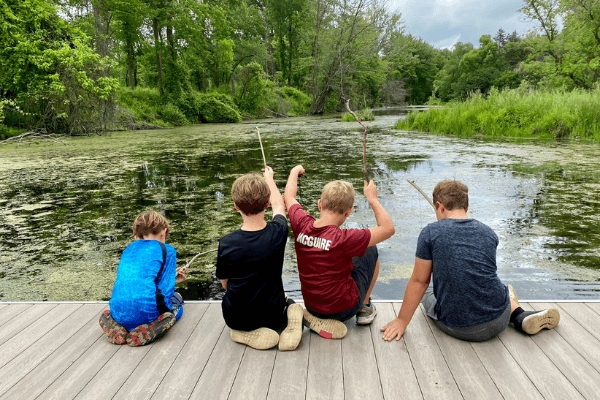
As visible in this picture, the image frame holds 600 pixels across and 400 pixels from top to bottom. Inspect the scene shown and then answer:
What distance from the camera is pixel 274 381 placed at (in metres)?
1.59

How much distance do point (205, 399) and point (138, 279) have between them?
707 millimetres

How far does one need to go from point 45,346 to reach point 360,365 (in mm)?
1580

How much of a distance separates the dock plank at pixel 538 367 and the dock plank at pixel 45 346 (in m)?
2.11

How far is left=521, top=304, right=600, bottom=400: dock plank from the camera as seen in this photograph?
1.52 meters

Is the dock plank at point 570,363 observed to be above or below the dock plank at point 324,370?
above

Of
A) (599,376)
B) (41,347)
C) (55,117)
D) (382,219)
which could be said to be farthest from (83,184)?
(55,117)

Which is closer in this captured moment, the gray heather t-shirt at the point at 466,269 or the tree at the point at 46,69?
the gray heather t-shirt at the point at 466,269

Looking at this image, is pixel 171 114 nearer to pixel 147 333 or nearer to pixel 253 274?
pixel 147 333

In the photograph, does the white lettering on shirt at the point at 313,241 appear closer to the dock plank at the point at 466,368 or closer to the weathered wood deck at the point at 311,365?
the weathered wood deck at the point at 311,365

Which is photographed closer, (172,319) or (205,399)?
(205,399)

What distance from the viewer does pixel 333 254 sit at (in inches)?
69.9

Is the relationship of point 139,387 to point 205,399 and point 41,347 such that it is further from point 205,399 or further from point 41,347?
point 41,347

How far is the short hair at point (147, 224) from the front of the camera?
1990mm

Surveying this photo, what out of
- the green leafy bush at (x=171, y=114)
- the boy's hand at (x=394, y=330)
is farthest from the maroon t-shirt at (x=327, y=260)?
the green leafy bush at (x=171, y=114)
